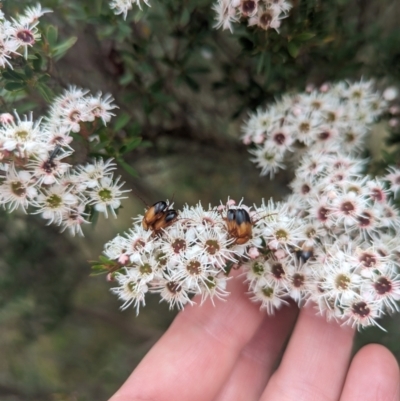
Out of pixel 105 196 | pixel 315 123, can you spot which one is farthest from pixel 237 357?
pixel 315 123

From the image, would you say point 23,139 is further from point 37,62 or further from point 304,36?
point 304,36

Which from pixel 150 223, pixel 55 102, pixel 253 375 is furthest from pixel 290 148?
pixel 253 375

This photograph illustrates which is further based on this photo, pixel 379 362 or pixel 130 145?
pixel 379 362

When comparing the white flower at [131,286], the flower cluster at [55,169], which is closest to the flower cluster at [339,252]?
the white flower at [131,286]

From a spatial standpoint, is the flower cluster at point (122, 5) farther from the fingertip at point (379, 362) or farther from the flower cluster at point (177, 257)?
the fingertip at point (379, 362)

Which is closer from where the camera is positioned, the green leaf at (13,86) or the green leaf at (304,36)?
the green leaf at (13,86)

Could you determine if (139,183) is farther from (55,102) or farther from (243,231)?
(243,231)
